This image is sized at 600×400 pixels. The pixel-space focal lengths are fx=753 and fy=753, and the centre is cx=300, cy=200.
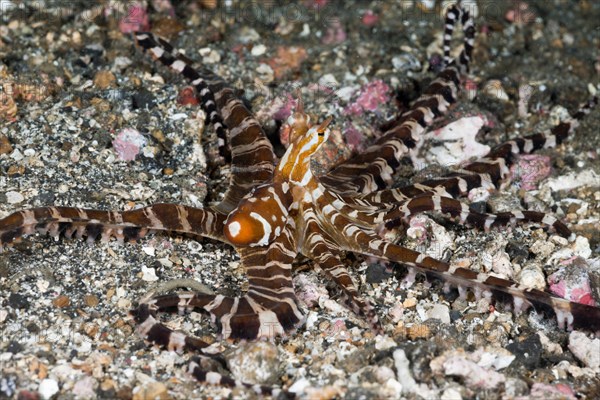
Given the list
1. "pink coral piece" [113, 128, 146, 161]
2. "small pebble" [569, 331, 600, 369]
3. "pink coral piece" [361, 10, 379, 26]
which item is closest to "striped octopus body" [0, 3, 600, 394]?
"small pebble" [569, 331, 600, 369]

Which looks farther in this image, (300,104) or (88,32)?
(88,32)

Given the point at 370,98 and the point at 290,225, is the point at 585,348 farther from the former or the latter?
the point at 370,98

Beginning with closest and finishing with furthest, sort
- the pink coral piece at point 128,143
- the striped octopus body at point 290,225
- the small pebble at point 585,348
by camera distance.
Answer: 1. the striped octopus body at point 290,225
2. the small pebble at point 585,348
3. the pink coral piece at point 128,143

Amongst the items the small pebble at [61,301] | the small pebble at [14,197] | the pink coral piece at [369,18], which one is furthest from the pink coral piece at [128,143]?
the pink coral piece at [369,18]

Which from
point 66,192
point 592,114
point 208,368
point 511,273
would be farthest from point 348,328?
point 592,114

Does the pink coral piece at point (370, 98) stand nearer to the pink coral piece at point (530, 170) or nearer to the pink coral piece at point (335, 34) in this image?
the pink coral piece at point (335, 34)

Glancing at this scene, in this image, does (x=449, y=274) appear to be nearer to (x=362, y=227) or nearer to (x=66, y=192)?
(x=362, y=227)

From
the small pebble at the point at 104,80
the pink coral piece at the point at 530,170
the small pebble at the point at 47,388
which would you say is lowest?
the pink coral piece at the point at 530,170

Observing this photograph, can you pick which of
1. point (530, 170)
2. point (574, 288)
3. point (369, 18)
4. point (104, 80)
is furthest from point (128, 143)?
point (574, 288)
